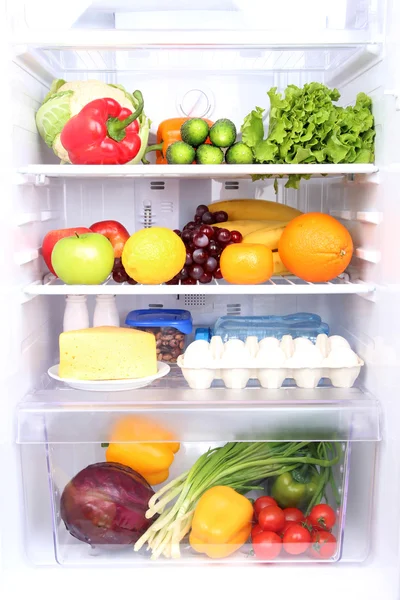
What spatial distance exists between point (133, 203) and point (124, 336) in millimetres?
519

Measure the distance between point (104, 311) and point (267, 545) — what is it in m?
0.76

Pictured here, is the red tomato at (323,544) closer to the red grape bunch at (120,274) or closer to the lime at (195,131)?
the red grape bunch at (120,274)

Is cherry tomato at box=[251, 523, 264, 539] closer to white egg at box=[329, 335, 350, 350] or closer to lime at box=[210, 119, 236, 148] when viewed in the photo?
white egg at box=[329, 335, 350, 350]

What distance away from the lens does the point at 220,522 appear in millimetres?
1618

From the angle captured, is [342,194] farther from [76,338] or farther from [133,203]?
[76,338]

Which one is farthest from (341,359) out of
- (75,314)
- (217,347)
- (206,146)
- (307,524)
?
(75,314)

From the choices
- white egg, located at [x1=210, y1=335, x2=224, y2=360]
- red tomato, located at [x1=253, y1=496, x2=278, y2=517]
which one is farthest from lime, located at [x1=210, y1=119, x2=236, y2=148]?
red tomato, located at [x1=253, y1=496, x2=278, y2=517]

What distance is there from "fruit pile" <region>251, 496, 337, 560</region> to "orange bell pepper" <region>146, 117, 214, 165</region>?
3.10ft

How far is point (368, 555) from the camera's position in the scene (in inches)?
65.9

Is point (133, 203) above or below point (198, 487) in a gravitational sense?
above

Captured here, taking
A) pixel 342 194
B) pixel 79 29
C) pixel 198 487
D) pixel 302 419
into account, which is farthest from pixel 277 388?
pixel 79 29

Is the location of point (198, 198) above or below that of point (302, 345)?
above

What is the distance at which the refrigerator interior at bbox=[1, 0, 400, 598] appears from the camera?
5.13 feet

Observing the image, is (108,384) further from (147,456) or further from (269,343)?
(269,343)
